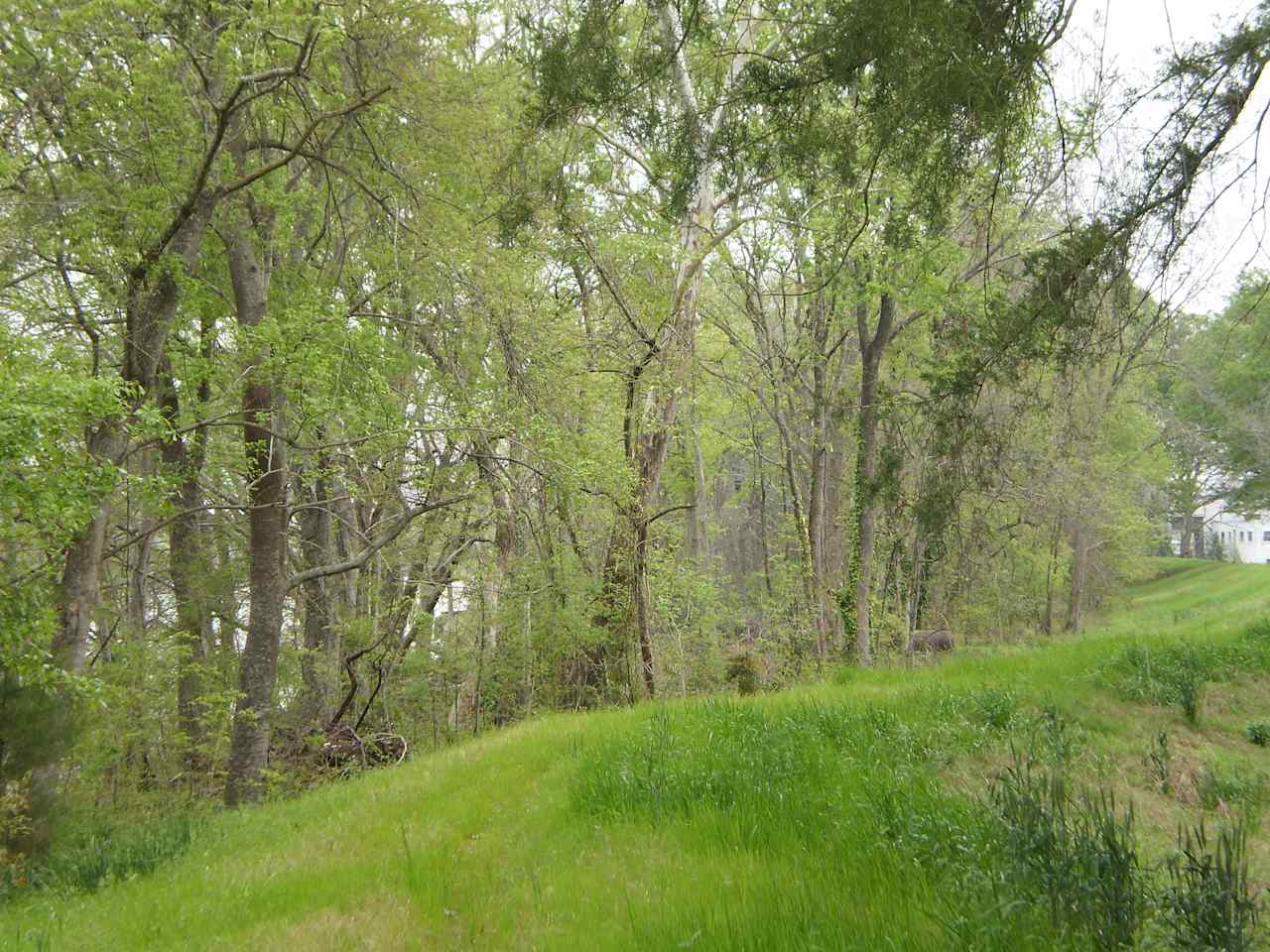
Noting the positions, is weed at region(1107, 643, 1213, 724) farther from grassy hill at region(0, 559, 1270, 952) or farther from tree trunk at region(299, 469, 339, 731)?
tree trunk at region(299, 469, 339, 731)

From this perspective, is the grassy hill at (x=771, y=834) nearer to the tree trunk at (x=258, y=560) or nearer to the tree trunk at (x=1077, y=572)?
the tree trunk at (x=258, y=560)

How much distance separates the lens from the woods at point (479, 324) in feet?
17.7

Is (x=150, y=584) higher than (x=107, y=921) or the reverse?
higher

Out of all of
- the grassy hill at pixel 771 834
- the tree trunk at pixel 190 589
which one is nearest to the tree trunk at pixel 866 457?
the grassy hill at pixel 771 834

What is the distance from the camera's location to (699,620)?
47.7 feet

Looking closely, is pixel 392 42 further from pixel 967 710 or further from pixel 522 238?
pixel 967 710

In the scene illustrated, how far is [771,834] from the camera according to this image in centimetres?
386

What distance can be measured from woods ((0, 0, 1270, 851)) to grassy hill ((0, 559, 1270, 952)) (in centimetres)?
206

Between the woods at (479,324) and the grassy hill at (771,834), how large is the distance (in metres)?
2.06

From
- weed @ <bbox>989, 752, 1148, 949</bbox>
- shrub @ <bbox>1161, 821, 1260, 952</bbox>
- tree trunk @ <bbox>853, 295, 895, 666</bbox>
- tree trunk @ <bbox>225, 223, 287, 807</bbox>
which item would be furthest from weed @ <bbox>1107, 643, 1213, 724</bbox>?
tree trunk @ <bbox>225, 223, 287, 807</bbox>

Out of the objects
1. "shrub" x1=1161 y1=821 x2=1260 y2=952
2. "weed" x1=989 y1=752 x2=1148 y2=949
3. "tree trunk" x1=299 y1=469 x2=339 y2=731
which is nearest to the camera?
"shrub" x1=1161 y1=821 x2=1260 y2=952

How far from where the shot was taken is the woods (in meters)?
5.39

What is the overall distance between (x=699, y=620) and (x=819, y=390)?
19.7ft

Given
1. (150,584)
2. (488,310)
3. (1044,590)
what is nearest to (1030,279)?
(488,310)
